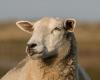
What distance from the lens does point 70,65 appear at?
14438 millimetres

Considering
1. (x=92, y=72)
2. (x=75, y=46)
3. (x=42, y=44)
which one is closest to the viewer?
(x=42, y=44)

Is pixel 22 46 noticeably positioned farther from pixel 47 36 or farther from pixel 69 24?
pixel 47 36

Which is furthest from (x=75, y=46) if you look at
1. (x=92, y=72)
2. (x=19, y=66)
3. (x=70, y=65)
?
(x=92, y=72)

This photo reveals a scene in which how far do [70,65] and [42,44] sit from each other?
3.47 feet

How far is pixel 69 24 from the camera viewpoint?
14.6 metres

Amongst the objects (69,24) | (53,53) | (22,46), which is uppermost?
(69,24)

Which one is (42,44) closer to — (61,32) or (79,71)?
(61,32)

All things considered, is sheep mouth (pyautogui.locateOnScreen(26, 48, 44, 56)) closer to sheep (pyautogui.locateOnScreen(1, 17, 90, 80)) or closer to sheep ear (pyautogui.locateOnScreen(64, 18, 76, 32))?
sheep (pyautogui.locateOnScreen(1, 17, 90, 80))

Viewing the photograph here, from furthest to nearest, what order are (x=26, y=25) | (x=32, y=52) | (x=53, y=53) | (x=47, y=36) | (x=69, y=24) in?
(x=26, y=25)
(x=69, y=24)
(x=53, y=53)
(x=47, y=36)
(x=32, y=52)

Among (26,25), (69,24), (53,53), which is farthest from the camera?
(26,25)

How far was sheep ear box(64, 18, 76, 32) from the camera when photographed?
47.4 ft

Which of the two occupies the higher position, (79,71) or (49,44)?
(49,44)

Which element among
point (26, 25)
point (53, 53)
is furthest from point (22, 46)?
point (53, 53)

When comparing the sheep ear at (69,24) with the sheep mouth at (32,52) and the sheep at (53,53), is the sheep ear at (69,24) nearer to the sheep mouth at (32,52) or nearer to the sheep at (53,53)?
the sheep at (53,53)
